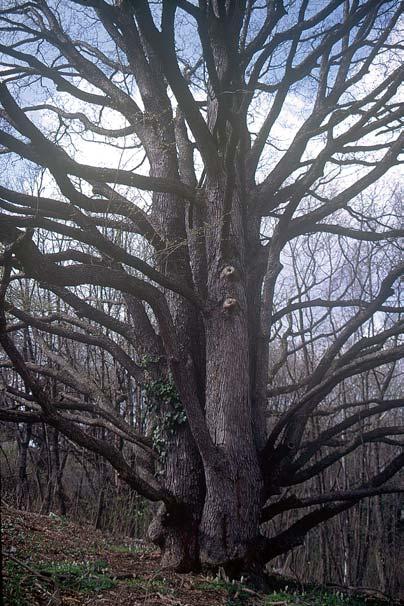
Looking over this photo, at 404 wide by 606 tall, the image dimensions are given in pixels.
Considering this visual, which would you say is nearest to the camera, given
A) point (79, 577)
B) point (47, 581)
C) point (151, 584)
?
point (47, 581)

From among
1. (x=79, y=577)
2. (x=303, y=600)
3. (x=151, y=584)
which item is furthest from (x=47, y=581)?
(x=303, y=600)

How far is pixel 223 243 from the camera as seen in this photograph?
6.85 m

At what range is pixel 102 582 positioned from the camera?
4.67 meters

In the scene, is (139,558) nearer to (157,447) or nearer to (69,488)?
(157,447)

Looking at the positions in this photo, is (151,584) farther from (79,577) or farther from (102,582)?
(79,577)

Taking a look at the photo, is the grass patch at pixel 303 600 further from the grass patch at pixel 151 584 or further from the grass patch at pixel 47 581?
the grass patch at pixel 47 581

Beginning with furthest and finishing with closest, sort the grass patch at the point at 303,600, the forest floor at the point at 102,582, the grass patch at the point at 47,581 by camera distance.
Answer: the grass patch at the point at 303,600
the forest floor at the point at 102,582
the grass patch at the point at 47,581

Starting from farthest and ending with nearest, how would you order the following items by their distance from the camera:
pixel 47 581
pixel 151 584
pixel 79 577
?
1. pixel 151 584
2. pixel 79 577
3. pixel 47 581

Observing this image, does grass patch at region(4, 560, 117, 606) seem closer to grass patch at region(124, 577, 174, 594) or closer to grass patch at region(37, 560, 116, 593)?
grass patch at region(37, 560, 116, 593)

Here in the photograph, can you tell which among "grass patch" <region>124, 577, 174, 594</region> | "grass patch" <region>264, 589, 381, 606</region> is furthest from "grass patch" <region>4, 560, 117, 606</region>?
"grass patch" <region>264, 589, 381, 606</region>

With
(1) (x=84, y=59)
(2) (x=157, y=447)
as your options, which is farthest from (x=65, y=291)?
(1) (x=84, y=59)

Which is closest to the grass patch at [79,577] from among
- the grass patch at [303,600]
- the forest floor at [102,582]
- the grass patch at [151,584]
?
the forest floor at [102,582]

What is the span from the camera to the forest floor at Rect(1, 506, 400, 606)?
3.85 meters

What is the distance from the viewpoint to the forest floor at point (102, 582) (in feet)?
12.6
